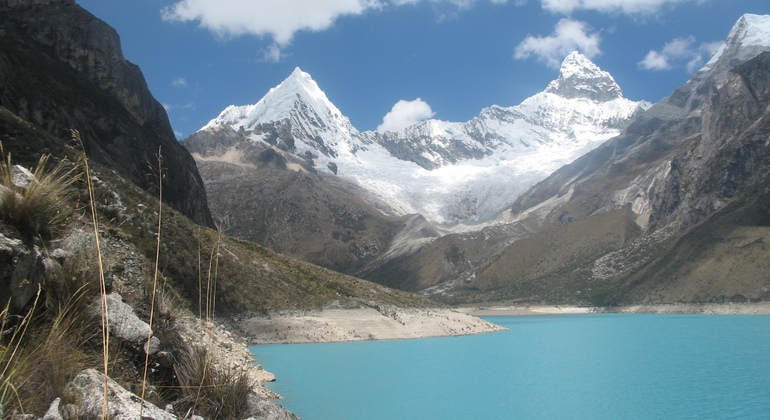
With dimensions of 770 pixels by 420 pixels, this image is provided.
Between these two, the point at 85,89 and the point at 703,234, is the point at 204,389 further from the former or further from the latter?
the point at 703,234

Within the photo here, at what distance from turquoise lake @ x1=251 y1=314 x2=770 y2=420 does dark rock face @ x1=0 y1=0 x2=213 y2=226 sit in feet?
121

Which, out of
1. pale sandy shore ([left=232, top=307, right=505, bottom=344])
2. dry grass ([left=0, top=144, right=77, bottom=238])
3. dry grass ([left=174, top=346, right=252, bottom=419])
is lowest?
pale sandy shore ([left=232, top=307, right=505, bottom=344])

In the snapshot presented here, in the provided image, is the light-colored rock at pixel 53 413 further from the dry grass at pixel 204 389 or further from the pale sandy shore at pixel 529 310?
the pale sandy shore at pixel 529 310

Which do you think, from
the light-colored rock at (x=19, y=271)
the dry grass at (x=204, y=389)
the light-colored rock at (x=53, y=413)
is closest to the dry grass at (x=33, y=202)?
Answer: the light-colored rock at (x=19, y=271)

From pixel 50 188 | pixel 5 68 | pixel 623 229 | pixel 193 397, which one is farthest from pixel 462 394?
pixel 623 229

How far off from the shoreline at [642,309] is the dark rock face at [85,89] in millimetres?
81637

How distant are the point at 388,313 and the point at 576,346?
965 inches

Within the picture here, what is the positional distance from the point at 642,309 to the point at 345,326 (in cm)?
10990

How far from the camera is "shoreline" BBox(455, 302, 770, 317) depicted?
116 meters

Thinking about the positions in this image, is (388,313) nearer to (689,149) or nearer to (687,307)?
(687,307)

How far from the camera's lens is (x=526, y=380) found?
120 ft

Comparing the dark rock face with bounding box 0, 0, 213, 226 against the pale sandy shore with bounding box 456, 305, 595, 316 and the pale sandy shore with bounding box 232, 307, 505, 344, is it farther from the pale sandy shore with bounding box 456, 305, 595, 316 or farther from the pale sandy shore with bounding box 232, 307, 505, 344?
the pale sandy shore with bounding box 456, 305, 595, 316

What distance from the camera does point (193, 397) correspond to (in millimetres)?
8195

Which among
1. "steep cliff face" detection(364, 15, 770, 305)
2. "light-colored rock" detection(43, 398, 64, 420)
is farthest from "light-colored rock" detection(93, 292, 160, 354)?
"steep cliff face" detection(364, 15, 770, 305)
